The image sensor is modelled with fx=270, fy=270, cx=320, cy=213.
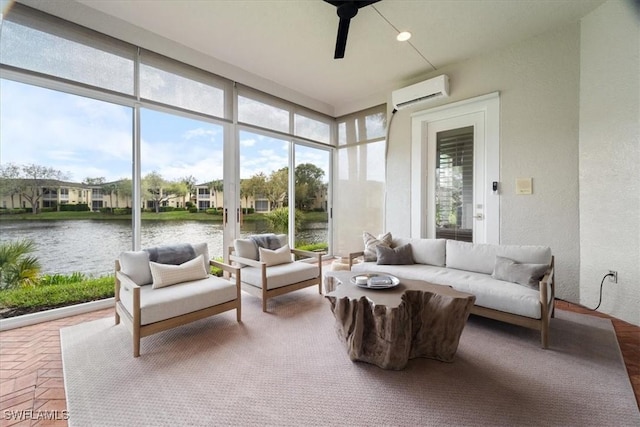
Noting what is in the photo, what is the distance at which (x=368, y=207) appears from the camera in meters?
5.45

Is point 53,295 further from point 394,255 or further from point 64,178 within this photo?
point 394,255

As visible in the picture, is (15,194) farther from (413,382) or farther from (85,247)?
(413,382)

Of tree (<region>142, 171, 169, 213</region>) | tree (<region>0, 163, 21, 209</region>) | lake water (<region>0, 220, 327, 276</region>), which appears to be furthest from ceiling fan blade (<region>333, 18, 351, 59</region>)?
tree (<region>0, 163, 21, 209</region>)

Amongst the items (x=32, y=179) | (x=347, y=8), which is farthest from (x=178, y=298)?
(x=347, y=8)

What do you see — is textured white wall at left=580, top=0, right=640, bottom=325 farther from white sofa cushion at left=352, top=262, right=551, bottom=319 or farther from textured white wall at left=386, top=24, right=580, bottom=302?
white sofa cushion at left=352, top=262, right=551, bottom=319

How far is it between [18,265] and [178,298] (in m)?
1.85

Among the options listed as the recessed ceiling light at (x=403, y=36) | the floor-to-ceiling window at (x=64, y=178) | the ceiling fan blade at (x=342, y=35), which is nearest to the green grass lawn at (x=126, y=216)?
the floor-to-ceiling window at (x=64, y=178)

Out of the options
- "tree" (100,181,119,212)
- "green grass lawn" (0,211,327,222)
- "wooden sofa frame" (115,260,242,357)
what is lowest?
"wooden sofa frame" (115,260,242,357)

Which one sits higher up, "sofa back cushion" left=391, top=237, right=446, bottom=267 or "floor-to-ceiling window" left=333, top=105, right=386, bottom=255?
"floor-to-ceiling window" left=333, top=105, right=386, bottom=255

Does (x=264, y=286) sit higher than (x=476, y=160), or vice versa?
(x=476, y=160)

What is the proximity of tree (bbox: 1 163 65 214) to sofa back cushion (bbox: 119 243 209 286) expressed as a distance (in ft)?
3.94

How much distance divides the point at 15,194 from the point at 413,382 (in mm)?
3981

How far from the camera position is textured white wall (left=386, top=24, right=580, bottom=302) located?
10.6ft

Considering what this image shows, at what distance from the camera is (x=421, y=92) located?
4273 millimetres
